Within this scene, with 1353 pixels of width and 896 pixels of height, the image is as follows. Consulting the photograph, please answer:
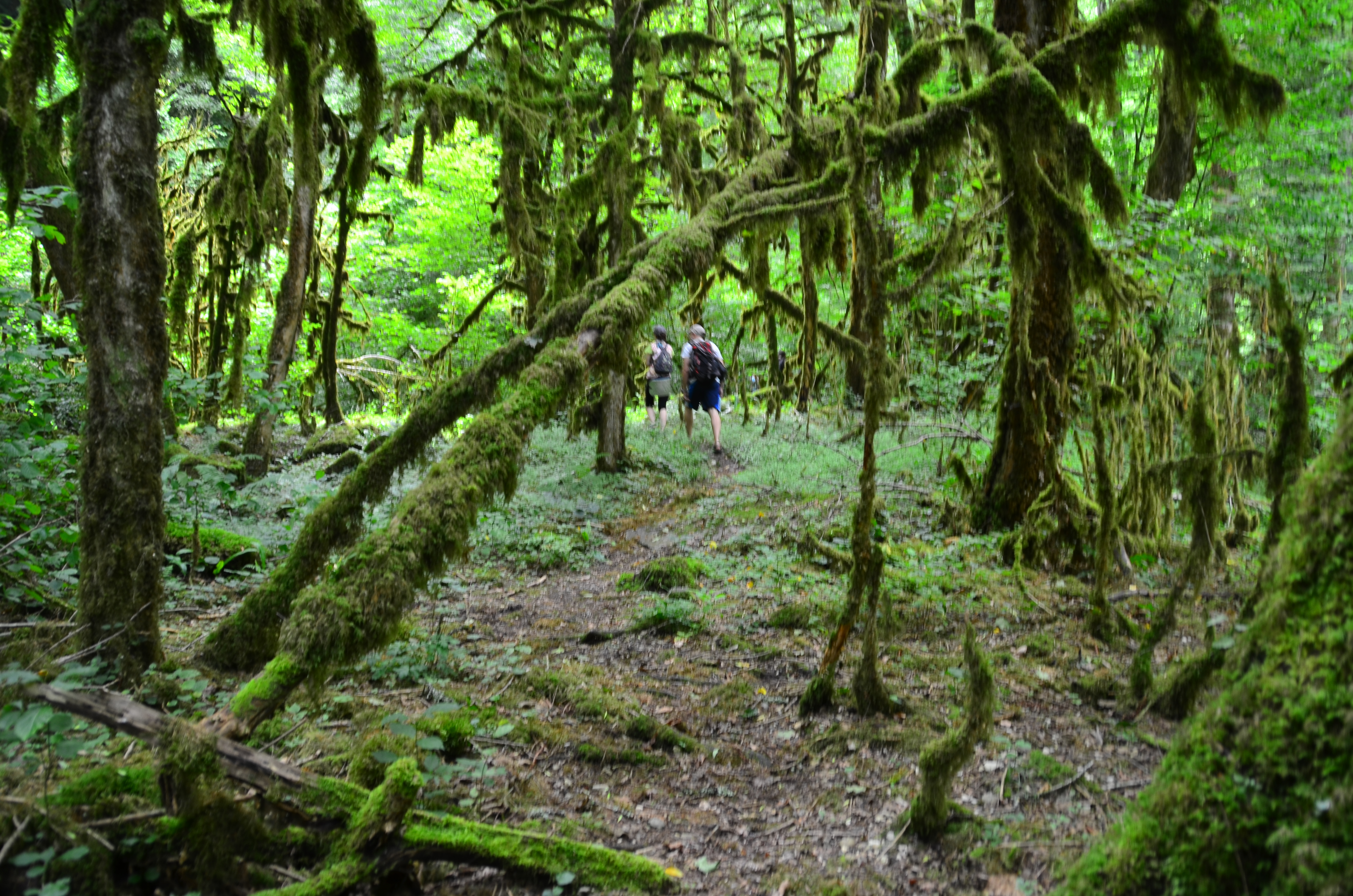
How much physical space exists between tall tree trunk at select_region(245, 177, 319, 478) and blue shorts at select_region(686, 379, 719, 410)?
6724 mm

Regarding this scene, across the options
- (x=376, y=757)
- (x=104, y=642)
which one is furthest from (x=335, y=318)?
(x=376, y=757)

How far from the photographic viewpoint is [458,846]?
2902 mm

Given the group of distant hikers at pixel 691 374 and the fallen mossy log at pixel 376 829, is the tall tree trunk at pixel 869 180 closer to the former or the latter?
the fallen mossy log at pixel 376 829

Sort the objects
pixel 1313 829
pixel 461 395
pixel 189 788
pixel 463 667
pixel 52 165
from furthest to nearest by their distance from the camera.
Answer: pixel 52 165 < pixel 463 667 < pixel 461 395 < pixel 189 788 < pixel 1313 829

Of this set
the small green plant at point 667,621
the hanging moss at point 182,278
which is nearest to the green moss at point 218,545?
the small green plant at point 667,621

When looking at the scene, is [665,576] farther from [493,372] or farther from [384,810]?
[384,810]

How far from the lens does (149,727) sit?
265 centimetres

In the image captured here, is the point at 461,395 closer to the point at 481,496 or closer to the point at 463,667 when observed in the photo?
the point at 481,496

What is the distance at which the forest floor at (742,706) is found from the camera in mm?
3436

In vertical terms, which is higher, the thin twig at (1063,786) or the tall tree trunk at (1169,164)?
the tall tree trunk at (1169,164)

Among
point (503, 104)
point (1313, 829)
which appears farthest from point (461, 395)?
point (503, 104)

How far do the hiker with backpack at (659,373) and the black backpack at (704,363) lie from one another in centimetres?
115

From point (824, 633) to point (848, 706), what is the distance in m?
1.36

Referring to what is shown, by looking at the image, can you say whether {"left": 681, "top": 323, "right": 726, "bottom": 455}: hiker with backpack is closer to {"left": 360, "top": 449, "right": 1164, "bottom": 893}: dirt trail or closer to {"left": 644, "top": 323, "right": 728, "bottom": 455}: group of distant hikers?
{"left": 644, "top": 323, "right": 728, "bottom": 455}: group of distant hikers
